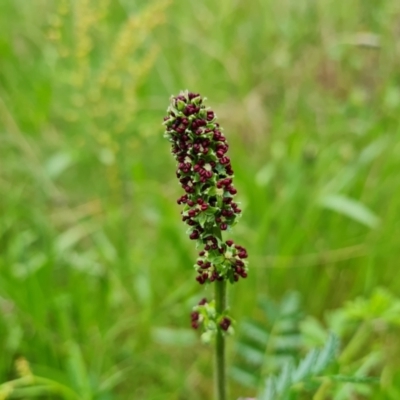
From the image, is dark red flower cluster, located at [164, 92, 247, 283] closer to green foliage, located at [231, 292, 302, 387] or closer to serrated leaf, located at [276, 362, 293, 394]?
serrated leaf, located at [276, 362, 293, 394]

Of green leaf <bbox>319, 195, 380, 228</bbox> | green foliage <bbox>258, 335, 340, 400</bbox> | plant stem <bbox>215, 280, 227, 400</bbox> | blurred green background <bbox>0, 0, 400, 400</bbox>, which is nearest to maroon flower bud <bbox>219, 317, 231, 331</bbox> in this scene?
plant stem <bbox>215, 280, 227, 400</bbox>

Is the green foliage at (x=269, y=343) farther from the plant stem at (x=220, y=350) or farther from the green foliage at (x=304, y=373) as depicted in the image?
the plant stem at (x=220, y=350)

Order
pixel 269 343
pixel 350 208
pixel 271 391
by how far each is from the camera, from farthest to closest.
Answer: pixel 350 208, pixel 269 343, pixel 271 391

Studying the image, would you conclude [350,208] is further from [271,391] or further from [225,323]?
[225,323]

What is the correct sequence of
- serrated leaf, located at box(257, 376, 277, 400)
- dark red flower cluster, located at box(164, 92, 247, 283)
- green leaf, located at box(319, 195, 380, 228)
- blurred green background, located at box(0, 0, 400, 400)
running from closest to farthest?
dark red flower cluster, located at box(164, 92, 247, 283) < serrated leaf, located at box(257, 376, 277, 400) < blurred green background, located at box(0, 0, 400, 400) < green leaf, located at box(319, 195, 380, 228)

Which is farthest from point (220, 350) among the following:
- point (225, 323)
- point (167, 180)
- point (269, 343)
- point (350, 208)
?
point (167, 180)

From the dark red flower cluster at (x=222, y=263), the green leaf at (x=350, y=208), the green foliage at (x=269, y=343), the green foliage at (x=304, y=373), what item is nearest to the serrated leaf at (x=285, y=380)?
the green foliage at (x=304, y=373)
